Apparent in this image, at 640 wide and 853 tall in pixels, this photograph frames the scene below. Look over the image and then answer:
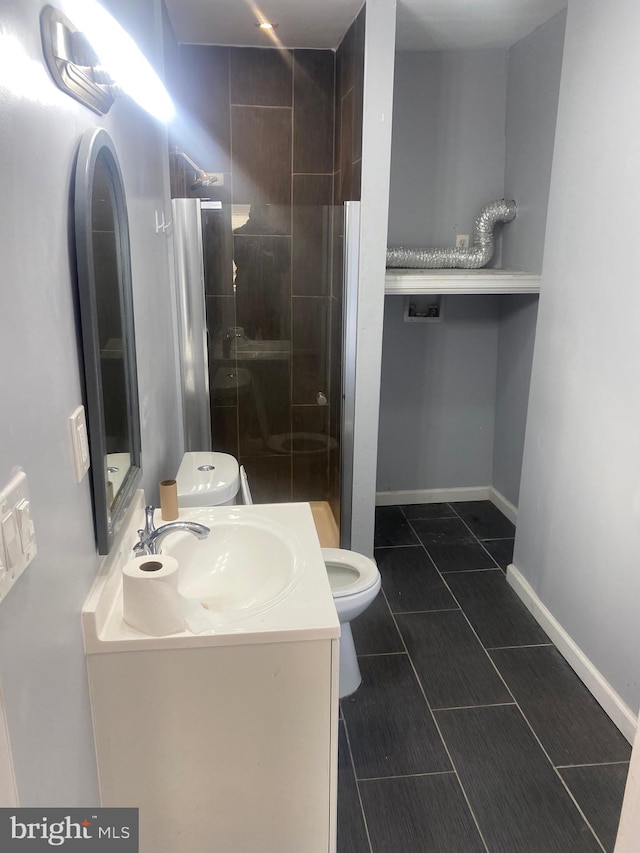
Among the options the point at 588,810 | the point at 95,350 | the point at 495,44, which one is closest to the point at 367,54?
the point at 495,44

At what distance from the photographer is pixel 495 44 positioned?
3.18m

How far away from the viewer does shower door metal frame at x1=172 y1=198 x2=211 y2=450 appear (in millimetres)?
2822

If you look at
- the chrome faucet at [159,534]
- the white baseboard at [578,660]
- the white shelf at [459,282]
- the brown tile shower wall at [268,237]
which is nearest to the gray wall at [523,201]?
the white shelf at [459,282]

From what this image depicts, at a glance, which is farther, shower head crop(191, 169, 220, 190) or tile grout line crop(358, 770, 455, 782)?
shower head crop(191, 169, 220, 190)

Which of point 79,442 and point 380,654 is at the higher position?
point 79,442

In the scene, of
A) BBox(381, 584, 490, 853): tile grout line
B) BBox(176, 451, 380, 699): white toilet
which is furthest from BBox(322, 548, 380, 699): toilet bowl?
BBox(381, 584, 490, 853): tile grout line

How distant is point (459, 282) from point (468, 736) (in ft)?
6.27

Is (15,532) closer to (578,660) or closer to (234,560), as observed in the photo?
(234,560)

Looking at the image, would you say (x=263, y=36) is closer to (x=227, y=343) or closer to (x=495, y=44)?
(x=495, y=44)

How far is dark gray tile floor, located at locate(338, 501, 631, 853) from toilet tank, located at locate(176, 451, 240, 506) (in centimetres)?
83

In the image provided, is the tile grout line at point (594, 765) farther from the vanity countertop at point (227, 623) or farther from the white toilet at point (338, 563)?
the vanity countertop at point (227, 623)

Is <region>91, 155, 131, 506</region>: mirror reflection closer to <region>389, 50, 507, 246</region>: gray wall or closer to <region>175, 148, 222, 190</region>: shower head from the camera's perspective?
<region>175, 148, 222, 190</region>: shower head

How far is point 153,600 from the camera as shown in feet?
4.14

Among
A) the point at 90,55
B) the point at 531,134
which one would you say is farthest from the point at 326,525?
the point at 90,55
